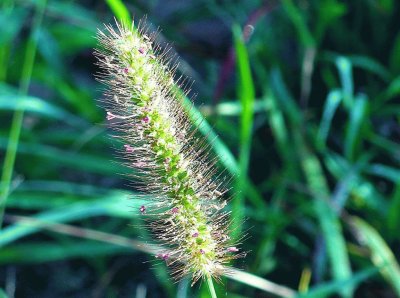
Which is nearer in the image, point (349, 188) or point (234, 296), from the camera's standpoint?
point (234, 296)

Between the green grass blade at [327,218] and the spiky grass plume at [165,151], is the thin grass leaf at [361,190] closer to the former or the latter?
the green grass blade at [327,218]

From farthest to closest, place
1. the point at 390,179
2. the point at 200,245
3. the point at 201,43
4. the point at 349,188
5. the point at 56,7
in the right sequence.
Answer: the point at 201,43, the point at 56,7, the point at 390,179, the point at 349,188, the point at 200,245

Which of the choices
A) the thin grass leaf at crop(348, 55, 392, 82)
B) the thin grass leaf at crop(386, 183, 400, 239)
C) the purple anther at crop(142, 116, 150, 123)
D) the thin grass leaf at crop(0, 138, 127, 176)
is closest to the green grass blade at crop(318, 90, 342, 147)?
the thin grass leaf at crop(348, 55, 392, 82)

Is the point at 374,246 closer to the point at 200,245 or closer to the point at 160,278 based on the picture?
the point at 160,278

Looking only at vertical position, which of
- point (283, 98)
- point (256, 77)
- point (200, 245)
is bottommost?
point (200, 245)

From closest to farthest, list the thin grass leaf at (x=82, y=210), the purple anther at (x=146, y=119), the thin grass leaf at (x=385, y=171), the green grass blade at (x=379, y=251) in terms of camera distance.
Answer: the purple anther at (x=146, y=119)
the green grass blade at (x=379, y=251)
the thin grass leaf at (x=82, y=210)
the thin grass leaf at (x=385, y=171)

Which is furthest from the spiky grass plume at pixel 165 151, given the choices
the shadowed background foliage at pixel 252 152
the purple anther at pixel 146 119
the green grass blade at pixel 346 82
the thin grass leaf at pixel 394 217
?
the green grass blade at pixel 346 82

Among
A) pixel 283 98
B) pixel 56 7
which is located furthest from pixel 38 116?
pixel 283 98

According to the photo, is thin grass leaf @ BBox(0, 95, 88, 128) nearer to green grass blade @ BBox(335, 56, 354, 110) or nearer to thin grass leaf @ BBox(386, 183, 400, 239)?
green grass blade @ BBox(335, 56, 354, 110)
